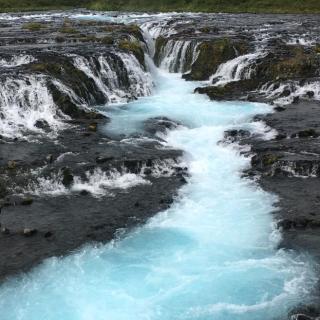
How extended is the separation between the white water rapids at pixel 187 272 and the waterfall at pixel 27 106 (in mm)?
11654

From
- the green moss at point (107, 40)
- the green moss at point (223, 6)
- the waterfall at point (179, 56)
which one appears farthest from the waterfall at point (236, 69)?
the green moss at point (223, 6)

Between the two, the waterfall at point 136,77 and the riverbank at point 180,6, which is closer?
the waterfall at point 136,77

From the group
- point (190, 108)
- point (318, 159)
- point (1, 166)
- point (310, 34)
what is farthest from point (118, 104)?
point (310, 34)

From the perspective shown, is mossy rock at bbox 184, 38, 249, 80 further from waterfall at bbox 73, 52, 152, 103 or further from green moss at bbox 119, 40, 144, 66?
waterfall at bbox 73, 52, 152, 103

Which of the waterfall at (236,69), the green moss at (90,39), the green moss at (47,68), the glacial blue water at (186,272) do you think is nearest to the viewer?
the glacial blue water at (186,272)

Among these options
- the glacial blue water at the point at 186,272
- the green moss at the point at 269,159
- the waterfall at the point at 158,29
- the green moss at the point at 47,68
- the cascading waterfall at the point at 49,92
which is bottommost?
the glacial blue water at the point at 186,272

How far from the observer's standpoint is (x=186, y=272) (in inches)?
705

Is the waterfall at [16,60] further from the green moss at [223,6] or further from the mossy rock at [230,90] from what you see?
the green moss at [223,6]

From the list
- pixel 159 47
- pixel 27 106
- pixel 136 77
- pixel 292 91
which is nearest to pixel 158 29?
pixel 159 47

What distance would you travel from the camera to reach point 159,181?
24875mm

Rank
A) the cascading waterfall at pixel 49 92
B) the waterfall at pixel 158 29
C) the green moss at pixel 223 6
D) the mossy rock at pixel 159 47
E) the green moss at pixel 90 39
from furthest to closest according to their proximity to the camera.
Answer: the green moss at pixel 223 6 < the waterfall at pixel 158 29 < the mossy rock at pixel 159 47 < the green moss at pixel 90 39 < the cascading waterfall at pixel 49 92

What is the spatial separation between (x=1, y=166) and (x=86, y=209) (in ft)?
19.0

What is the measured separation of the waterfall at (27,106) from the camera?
31630mm

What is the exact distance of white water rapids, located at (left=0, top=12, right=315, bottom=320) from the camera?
16.1m
